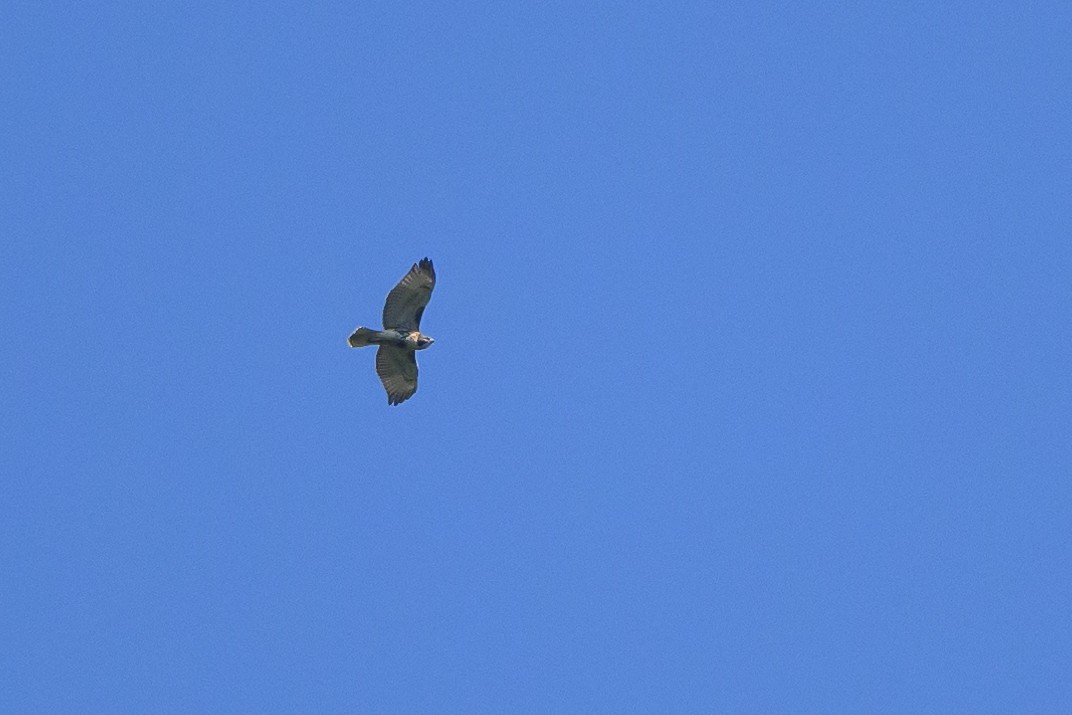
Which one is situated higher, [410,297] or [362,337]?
[410,297]

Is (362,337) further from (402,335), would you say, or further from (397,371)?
(397,371)

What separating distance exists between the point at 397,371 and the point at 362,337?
1.23m

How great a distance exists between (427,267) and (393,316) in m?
1.19

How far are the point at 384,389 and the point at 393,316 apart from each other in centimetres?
168

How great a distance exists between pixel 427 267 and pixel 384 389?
2.78 m

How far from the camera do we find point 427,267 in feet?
141

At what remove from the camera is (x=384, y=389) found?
1743 inches

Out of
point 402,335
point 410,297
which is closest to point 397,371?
point 402,335

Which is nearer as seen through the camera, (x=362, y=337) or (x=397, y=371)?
(x=362, y=337)

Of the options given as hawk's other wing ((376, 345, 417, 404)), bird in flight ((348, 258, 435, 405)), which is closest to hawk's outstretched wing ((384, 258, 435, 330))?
A: bird in flight ((348, 258, 435, 405))

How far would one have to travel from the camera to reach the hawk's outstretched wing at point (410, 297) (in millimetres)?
43031

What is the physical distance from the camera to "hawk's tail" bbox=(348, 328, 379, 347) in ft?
142

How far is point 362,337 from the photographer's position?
43.3 meters

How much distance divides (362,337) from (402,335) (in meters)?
0.78
